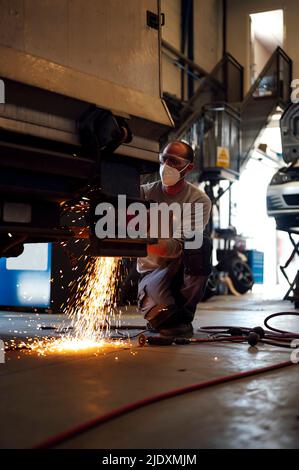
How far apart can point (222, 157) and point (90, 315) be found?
4583 millimetres

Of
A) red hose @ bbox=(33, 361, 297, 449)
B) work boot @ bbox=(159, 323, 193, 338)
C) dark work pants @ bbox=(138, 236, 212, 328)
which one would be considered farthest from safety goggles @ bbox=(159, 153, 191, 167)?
red hose @ bbox=(33, 361, 297, 449)

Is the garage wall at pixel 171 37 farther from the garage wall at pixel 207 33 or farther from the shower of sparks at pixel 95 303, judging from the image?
the shower of sparks at pixel 95 303

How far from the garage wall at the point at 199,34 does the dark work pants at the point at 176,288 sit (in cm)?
796

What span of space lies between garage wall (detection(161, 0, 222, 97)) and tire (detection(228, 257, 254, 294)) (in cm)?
368

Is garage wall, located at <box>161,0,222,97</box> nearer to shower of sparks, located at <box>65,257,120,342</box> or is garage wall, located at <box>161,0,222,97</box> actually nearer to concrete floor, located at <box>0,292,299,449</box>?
shower of sparks, located at <box>65,257,120,342</box>

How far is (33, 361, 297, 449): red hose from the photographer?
4.50ft

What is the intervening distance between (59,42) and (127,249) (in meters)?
0.90

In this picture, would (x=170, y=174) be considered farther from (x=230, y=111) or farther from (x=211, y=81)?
(x=211, y=81)

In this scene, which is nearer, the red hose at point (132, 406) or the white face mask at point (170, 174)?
the red hose at point (132, 406)

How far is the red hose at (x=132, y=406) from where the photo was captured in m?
1.37

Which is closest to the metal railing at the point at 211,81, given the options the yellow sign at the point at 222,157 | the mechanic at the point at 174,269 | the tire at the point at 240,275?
the yellow sign at the point at 222,157

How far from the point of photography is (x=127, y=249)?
2586 mm

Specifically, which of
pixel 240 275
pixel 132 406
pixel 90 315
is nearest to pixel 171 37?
pixel 240 275

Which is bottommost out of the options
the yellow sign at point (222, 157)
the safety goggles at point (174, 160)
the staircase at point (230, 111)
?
the safety goggles at point (174, 160)
